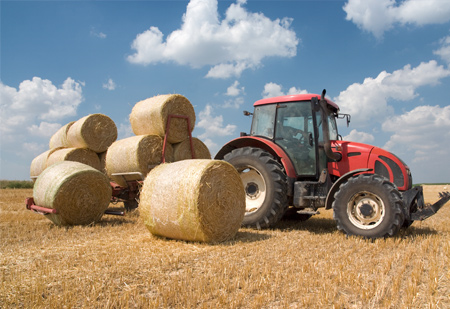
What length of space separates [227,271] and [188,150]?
5.58 m

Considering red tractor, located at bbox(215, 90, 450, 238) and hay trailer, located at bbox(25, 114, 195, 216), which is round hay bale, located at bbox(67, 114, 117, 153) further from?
red tractor, located at bbox(215, 90, 450, 238)

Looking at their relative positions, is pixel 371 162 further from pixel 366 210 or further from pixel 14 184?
pixel 14 184

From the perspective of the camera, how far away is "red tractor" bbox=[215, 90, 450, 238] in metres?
5.45

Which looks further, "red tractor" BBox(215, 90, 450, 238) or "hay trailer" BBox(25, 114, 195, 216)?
"hay trailer" BBox(25, 114, 195, 216)

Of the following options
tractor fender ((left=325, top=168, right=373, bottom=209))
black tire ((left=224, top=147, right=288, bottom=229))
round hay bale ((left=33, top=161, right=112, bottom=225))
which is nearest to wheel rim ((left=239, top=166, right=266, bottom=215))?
black tire ((left=224, top=147, right=288, bottom=229))

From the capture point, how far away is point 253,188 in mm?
6680

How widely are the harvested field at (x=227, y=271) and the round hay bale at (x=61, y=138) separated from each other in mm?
6009

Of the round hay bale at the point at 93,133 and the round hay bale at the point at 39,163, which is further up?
the round hay bale at the point at 93,133

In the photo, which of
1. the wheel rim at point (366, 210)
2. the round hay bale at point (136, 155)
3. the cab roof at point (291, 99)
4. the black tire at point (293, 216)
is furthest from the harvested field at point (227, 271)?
the round hay bale at point (136, 155)

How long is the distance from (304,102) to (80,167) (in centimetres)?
435

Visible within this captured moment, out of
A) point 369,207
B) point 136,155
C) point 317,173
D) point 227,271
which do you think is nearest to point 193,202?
point 227,271

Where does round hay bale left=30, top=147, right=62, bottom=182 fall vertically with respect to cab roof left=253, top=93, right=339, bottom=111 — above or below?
below

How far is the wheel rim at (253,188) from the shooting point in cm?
655

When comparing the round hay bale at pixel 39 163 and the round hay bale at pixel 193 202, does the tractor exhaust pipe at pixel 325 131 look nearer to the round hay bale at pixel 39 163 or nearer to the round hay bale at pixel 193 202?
the round hay bale at pixel 193 202
